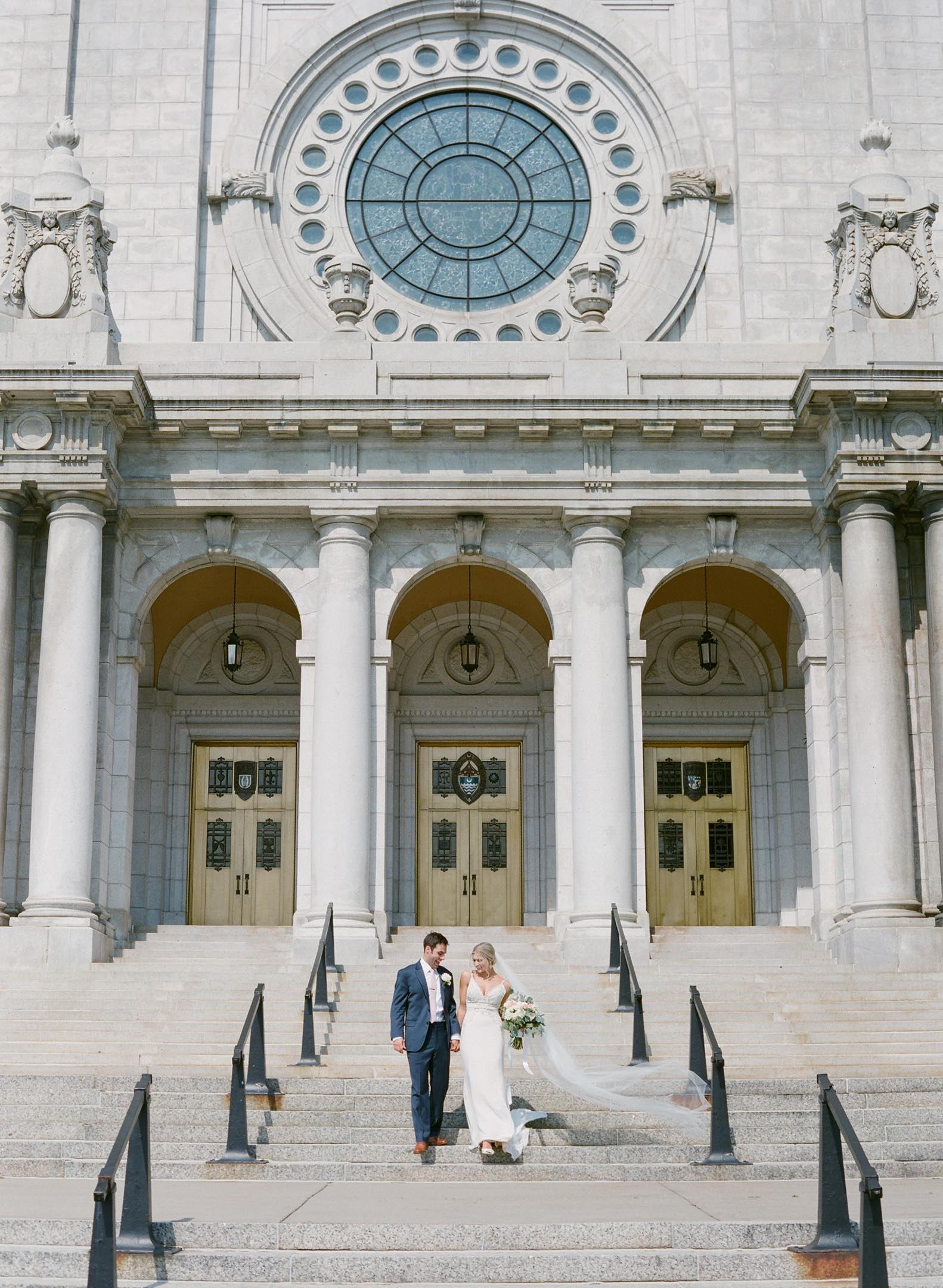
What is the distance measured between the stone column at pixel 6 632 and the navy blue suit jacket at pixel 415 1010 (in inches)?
356

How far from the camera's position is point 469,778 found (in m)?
25.9

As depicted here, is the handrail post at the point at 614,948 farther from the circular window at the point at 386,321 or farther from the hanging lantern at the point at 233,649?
the circular window at the point at 386,321

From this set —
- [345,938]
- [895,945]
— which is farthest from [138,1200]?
[895,945]

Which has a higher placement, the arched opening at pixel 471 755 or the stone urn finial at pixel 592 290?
the stone urn finial at pixel 592 290

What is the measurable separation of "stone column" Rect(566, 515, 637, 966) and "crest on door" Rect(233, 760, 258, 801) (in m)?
6.03

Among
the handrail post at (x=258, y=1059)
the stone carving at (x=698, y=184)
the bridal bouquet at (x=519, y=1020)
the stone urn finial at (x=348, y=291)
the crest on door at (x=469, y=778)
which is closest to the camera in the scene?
the bridal bouquet at (x=519, y=1020)

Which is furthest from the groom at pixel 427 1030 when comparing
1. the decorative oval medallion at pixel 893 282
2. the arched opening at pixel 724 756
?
the decorative oval medallion at pixel 893 282

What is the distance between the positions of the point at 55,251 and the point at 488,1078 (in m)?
14.0

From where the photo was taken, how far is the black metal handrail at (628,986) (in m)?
15.7

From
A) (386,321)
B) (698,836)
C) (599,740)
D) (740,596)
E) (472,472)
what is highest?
(386,321)

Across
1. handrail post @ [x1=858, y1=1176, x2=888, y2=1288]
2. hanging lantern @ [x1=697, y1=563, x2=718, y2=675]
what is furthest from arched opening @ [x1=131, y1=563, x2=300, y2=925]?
handrail post @ [x1=858, y1=1176, x2=888, y2=1288]

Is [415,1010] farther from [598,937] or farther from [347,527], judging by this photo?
[347,527]

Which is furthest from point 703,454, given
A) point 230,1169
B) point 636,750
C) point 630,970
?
point 230,1169

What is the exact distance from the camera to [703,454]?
75.4 feet
